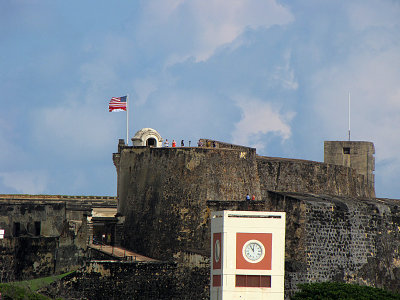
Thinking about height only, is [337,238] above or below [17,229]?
below

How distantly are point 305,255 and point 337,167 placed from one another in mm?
13545

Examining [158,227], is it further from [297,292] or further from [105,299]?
[297,292]

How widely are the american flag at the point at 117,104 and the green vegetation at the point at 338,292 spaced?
748 inches

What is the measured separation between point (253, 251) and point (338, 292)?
4.69 m

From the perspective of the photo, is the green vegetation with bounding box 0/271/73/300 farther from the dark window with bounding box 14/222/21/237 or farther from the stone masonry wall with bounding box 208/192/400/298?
the dark window with bounding box 14/222/21/237

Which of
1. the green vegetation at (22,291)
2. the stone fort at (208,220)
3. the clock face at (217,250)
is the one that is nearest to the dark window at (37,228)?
the stone fort at (208,220)

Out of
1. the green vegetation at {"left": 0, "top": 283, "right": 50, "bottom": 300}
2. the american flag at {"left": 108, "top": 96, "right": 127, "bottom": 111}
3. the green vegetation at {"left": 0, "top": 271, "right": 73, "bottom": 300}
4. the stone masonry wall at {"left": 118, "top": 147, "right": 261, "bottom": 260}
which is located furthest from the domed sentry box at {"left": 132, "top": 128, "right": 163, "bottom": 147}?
the green vegetation at {"left": 0, "top": 283, "right": 50, "bottom": 300}

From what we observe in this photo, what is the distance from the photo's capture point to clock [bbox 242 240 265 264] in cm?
4719

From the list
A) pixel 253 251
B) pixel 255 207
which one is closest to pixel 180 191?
pixel 255 207

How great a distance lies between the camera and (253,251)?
4741 centimetres

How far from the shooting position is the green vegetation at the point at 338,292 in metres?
47.6

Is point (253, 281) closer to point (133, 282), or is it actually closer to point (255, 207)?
point (133, 282)

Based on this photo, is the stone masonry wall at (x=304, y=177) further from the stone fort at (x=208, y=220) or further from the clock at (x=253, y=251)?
the clock at (x=253, y=251)

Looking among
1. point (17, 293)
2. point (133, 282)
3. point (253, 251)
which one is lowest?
point (17, 293)
